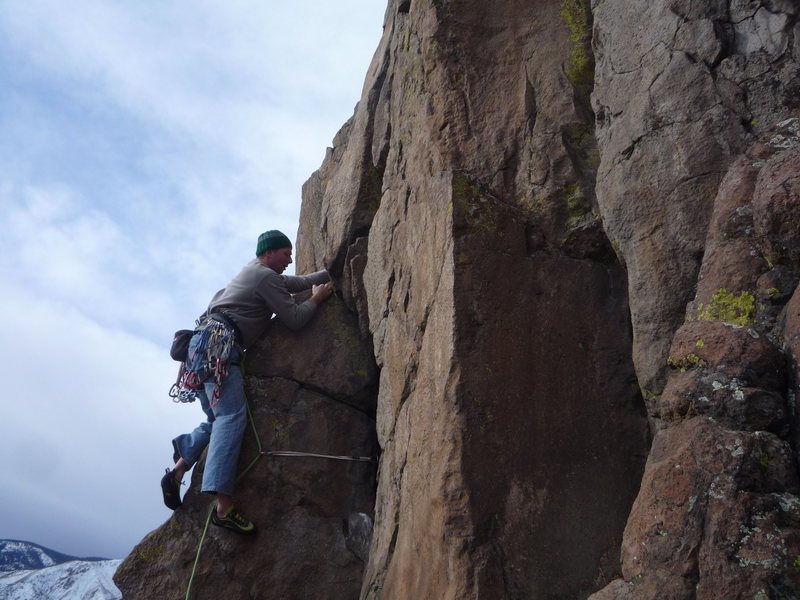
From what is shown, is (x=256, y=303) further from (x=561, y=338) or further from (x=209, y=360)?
(x=561, y=338)

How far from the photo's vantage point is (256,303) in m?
9.05

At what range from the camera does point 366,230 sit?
9312mm

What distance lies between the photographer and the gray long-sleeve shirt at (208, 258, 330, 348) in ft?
29.3

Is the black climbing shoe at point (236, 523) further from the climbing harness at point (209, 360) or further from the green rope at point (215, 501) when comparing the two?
the climbing harness at point (209, 360)

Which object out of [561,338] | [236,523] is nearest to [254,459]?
[236,523]

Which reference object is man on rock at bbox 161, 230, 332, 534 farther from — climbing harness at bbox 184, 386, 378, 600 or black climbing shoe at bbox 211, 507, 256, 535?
climbing harness at bbox 184, 386, 378, 600

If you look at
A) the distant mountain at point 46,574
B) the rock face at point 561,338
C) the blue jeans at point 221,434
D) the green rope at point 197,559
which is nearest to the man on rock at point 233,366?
the blue jeans at point 221,434

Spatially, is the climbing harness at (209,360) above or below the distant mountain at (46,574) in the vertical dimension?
above

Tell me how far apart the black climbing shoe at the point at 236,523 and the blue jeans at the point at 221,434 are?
0.85 ft

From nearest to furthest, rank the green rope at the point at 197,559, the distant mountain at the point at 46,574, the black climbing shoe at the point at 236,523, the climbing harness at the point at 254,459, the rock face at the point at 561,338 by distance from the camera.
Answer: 1. the rock face at the point at 561,338
2. the green rope at the point at 197,559
3. the climbing harness at the point at 254,459
4. the black climbing shoe at the point at 236,523
5. the distant mountain at the point at 46,574

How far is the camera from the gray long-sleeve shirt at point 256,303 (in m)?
8.94

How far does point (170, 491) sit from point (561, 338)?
4999 millimetres

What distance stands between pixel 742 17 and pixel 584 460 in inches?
140

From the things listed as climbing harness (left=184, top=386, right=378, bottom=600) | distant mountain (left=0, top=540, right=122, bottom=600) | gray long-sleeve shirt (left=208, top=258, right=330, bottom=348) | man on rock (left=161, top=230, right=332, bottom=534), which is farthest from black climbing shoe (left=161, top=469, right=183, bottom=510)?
distant mountain (left=0, top=540, right=122, bottom=600)
